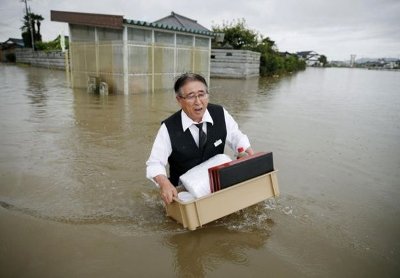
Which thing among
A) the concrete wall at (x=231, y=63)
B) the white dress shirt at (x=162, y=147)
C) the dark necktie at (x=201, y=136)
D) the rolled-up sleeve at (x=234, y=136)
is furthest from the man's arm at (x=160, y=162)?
the concrete wall at (x=231, y=63)

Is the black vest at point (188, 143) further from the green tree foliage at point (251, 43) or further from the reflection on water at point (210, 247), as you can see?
the green tree foliage at point (251, 43)

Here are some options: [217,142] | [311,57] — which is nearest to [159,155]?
[217,142]

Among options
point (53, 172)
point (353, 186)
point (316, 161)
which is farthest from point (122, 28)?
point (353, 186)

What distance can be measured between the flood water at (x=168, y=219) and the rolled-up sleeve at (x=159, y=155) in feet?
2.14

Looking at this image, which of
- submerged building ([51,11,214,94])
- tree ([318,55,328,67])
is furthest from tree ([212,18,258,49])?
tree ([318,55,328,67])

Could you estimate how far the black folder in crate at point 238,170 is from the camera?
8.62 ft

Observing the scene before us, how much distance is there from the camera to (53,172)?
441 cm

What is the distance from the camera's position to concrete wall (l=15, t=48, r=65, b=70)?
30.7m

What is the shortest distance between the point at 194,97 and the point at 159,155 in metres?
0.65

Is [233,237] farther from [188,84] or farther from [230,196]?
[188,84]

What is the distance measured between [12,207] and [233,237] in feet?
8.09

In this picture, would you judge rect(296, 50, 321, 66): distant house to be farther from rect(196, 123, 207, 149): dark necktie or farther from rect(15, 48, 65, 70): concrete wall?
rect(196, 123, 207, 149): dark necktie

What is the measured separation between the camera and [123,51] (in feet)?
38.6

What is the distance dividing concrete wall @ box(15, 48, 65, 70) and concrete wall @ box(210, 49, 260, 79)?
52.3 feet
